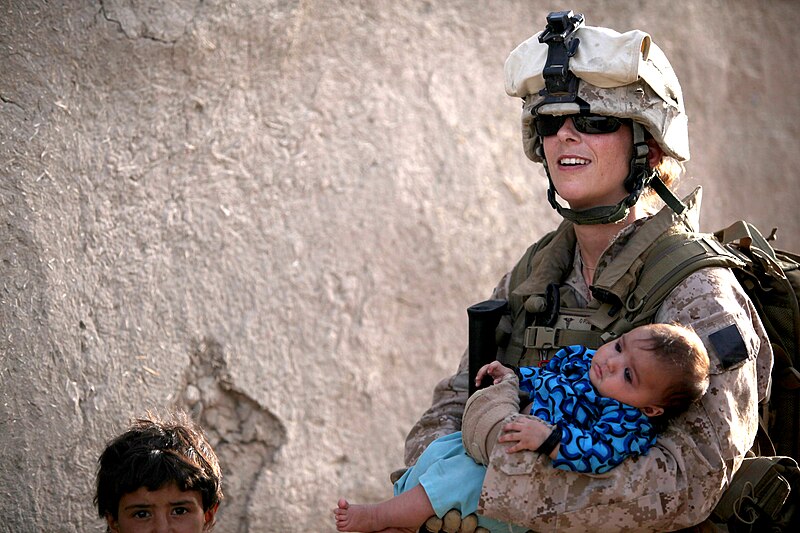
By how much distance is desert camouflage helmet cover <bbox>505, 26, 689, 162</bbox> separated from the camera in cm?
313

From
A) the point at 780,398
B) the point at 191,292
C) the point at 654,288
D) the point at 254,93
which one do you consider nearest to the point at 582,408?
the point at 654,288

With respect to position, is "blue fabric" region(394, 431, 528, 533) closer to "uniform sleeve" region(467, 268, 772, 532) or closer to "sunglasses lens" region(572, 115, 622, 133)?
"uniform sleeve" region(467, 268, 772, 532)

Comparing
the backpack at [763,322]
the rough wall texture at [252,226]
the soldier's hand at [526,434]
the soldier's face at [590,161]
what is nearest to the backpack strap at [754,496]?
the backpack at [763,322]

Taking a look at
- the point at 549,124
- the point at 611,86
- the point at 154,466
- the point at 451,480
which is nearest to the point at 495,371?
the point at 451,480

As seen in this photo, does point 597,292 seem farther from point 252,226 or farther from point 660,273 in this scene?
point 252,226

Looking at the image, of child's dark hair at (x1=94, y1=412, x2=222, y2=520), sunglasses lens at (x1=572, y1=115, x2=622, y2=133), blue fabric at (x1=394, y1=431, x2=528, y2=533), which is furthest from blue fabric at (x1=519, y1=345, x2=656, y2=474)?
child's dark hair at (x1=94, y1=412, x2=222, y2=520)

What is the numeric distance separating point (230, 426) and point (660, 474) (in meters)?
2.22

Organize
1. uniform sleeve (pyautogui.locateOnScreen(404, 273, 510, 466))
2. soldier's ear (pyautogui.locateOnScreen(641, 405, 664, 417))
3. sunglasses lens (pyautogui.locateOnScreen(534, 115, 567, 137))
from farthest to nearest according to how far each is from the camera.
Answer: uniform sleeve (pyautogui.locateOnScreen(404, 273, 510, 466)) < sunglasses lens (pyautogui.locateOnScreen(534, 115, 567, 137)) < soldier's ear (pyautogui.locateOnScreen(641, 405, 664, 417))

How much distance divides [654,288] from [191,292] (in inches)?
81.4

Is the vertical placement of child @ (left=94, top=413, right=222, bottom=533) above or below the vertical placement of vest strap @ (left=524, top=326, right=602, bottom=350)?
below

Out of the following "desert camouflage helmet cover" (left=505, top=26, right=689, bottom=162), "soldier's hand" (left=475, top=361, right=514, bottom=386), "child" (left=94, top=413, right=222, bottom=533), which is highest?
"desert camouflage helmet cover" (left=505, top=26, right=689, bottom=162)

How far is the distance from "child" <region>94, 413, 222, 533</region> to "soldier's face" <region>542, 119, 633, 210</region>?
1.48 metres

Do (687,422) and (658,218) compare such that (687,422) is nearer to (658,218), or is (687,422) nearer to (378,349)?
(658,218)

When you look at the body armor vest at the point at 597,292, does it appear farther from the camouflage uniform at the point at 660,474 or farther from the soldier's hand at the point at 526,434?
A: the soldier's hand at the point at 526,434
